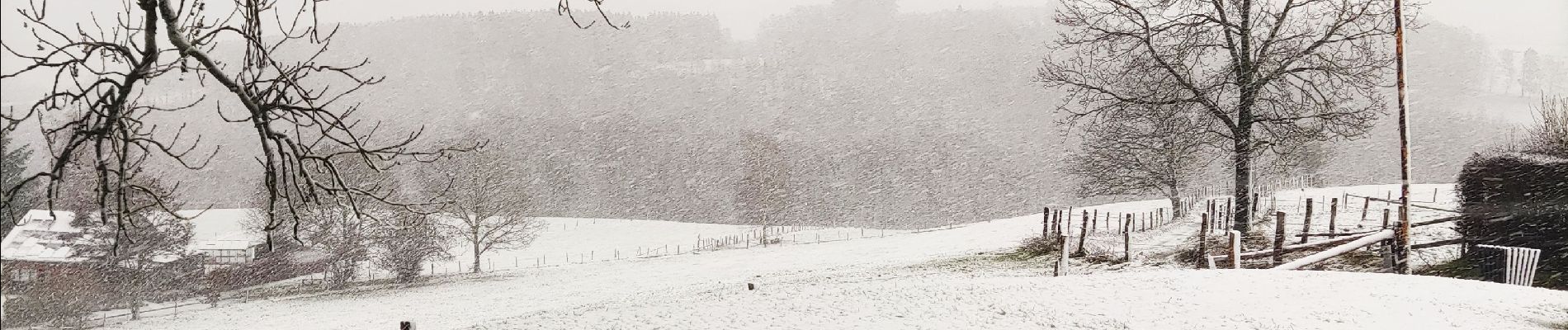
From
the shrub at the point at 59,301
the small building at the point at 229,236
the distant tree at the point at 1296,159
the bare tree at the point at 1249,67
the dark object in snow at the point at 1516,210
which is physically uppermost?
the bare tree at the point at 1249,67

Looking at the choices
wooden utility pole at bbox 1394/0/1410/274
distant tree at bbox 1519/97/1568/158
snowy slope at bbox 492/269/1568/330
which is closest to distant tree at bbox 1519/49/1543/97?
distant tree at bbox 1519/97/1568/158

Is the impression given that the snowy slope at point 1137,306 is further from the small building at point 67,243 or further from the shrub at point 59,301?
the shrub at point 59,301

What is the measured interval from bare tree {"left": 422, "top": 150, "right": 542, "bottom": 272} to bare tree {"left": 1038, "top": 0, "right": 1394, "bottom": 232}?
614 inches

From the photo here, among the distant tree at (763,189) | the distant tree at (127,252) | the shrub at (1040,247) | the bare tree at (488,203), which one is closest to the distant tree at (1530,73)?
the shrub at (1040,247)

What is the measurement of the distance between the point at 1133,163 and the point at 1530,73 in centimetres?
738

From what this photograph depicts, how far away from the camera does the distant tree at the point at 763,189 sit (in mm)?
27781

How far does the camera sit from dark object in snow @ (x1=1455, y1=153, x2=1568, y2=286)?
8.79m

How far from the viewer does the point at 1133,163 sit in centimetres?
1509

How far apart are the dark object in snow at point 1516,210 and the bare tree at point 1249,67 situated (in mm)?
1580

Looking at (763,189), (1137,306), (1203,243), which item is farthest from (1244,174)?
(763,189)

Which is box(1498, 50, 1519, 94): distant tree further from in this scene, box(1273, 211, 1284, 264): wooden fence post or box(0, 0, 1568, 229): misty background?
box(1273, 211, 1284, 264): wooden fence post

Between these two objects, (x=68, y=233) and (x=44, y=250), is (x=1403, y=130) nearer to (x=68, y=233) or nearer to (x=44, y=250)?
(x=68, y=233)

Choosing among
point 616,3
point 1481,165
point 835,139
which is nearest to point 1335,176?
point 1481,165

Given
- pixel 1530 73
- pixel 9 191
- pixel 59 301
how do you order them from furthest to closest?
pixel 1530 73 < pixel 59 301 < pixel 9 191
